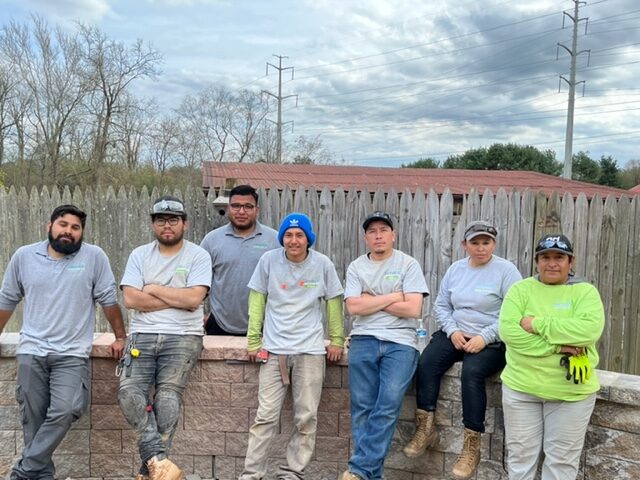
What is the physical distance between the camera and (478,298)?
10.9 ft

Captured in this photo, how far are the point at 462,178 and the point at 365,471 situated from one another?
433 inches

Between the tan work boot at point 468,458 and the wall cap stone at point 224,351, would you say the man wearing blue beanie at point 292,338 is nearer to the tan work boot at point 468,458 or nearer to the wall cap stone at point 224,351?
the wall cap stone at point 224,351

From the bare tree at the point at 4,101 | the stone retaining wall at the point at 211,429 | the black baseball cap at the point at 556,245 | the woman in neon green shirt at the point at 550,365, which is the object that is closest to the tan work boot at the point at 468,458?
the woman in neon green shirt at the point at 550,365

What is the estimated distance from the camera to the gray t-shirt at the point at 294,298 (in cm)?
337

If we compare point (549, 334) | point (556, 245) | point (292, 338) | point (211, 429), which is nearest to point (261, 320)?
point (292, 338)

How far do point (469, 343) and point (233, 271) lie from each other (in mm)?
1738

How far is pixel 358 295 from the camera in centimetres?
335

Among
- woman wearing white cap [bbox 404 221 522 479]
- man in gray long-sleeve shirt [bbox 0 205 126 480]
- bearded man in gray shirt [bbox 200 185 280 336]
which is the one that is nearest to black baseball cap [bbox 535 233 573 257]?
woman wearing white cap [bbox 404 221 522 479]

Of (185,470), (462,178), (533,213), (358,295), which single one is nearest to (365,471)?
(358,295)

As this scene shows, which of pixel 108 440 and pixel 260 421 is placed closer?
pixel 260 421

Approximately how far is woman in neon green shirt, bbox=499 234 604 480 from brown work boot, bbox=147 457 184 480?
6.25ft

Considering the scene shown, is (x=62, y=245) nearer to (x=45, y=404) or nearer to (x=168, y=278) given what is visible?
(x=168, y=278)

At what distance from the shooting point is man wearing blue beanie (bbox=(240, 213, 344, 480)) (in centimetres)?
332

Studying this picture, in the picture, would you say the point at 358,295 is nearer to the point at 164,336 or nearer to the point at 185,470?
the point at 164,336
